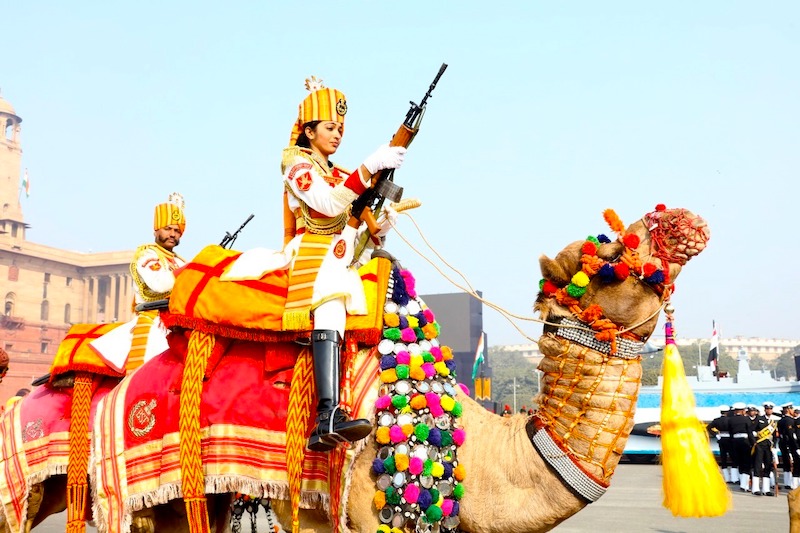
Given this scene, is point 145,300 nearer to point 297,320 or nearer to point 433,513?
point 297,320

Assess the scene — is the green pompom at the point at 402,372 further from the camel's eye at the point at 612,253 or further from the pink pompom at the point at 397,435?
the camel's eye at the point at 612,253

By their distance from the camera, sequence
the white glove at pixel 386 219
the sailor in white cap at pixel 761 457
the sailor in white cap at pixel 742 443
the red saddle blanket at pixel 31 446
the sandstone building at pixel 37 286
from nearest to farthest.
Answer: the white glove at pixel 386 219 → the red saddle blanket at pixel 31 446 → the sailor in white cap at pixel 761 457 → the sailor in white cap at pixel 742 443 → the sandstone building at pixel 37 286

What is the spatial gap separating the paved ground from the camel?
7.07 metres

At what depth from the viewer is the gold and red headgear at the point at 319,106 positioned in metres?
5.69

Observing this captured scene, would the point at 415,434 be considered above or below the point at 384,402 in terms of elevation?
below

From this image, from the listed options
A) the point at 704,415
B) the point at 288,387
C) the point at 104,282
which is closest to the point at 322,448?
the point at 288,387

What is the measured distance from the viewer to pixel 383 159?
4.95m

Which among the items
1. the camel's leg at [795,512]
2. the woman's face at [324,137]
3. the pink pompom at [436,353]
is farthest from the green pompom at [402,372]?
the camel's leg at [795,512]

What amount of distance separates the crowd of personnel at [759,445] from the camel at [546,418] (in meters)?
17.7

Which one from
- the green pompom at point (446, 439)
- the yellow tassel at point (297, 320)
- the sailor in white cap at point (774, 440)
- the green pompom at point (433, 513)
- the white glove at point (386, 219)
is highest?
the white glove at point (386, 219)

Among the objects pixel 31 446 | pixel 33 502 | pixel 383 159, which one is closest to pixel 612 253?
pixel 383 159

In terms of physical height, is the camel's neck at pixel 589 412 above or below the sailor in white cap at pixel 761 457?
above

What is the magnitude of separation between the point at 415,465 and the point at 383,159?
1.68 meters

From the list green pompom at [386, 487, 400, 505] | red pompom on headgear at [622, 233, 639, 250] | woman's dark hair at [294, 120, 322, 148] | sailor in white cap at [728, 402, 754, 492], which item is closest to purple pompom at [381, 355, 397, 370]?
green pompom at [386, 487, 400, 505]
